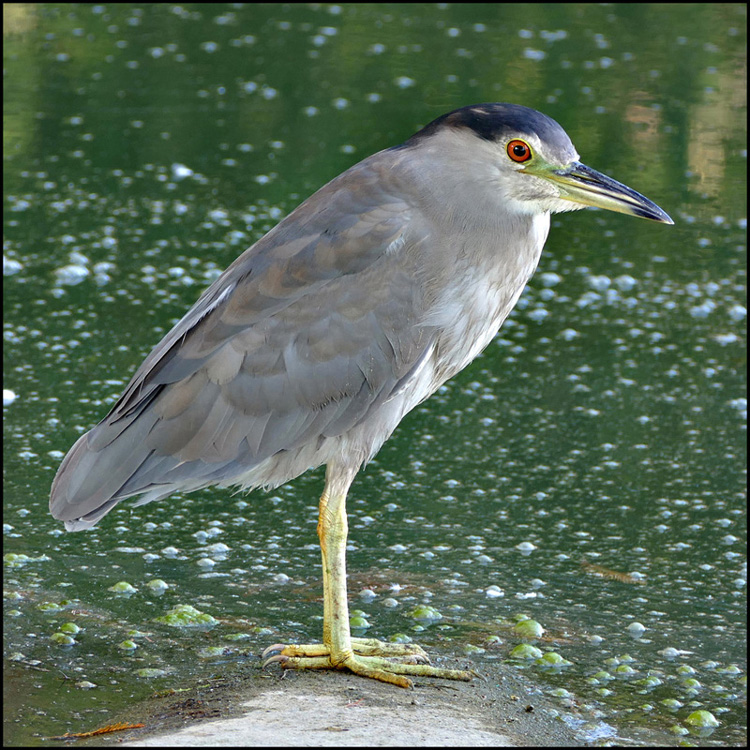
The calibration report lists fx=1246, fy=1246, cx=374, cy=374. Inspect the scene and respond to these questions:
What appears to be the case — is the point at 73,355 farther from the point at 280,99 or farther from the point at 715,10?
the point at 715,10

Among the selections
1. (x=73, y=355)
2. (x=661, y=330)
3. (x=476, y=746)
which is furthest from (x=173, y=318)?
→ (x=476, y=746)

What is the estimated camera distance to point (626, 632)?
395cm

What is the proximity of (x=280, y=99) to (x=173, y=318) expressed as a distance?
11.7 ft

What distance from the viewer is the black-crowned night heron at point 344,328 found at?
3.42m

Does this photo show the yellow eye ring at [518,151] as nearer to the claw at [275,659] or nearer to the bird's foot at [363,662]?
the bird's foot at [363,662]

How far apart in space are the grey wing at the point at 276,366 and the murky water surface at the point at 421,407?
597mm

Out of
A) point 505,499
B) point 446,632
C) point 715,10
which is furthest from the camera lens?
point 715,10

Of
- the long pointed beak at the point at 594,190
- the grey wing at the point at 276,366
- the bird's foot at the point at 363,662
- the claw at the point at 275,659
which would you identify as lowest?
the claw at the point at 275,659

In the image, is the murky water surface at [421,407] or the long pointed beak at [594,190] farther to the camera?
the murky water surface at [421,407]

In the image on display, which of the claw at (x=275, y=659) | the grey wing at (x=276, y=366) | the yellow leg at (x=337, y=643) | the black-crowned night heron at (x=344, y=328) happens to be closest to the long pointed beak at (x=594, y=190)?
the black-crowned night heron at (x=344, y=328)

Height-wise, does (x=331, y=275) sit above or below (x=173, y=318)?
above

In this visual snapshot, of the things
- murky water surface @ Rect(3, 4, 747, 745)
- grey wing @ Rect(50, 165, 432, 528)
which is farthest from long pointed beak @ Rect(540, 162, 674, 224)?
murky water surface @ Rect(3, 4, 747, 745)

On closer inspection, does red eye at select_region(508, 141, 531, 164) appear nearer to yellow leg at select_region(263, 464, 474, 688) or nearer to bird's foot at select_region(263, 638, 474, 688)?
yellow leg at select_region(263, 464, 474, 688)

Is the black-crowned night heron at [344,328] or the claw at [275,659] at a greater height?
the black-crowned night heron at [344,328]
